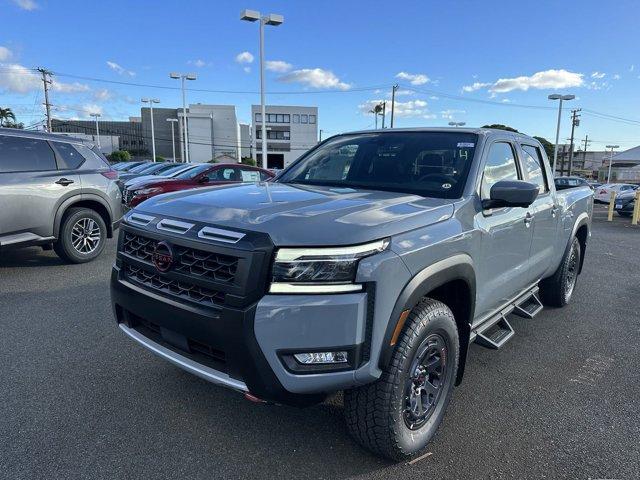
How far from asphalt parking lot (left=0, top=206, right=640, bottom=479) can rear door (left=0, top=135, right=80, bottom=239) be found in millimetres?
1907

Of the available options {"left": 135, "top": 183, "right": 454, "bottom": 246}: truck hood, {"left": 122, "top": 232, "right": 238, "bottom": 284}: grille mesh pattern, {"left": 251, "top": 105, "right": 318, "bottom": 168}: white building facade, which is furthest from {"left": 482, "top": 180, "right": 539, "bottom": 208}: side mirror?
{"left": 251, "top": 105, "right": 318, "bottom": 168}: white building facade

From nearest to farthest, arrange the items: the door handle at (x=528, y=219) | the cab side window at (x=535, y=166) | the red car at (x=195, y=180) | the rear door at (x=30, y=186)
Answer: the door handle at (x=528, y=219), the cab side window at (x=535, y=166), the rear door at (x=30, y=186), the red car at (x=195, y=180)

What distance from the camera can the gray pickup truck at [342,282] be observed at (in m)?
2.03

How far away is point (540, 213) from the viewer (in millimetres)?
3941

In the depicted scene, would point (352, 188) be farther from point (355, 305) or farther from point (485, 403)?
point (485, 403)

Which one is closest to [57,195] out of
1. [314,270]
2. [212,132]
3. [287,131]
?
[314,270]

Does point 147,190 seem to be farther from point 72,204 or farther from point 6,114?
point 6,114

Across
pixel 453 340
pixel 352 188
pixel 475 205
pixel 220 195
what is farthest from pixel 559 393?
pixel 220 195

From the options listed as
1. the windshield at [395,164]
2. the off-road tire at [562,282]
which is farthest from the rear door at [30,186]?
the off-road tire at [562,282]

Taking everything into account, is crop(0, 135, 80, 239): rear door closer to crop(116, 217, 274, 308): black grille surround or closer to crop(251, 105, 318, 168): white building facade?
crop(116, 217, 274, 308): black grille surround

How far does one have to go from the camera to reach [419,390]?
2.51 metres

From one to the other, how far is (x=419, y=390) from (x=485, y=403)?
2.98 ft

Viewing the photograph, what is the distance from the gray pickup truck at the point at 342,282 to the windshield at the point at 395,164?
2 centimetres

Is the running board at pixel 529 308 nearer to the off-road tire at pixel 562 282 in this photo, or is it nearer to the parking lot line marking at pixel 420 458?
the off-road tire at pixel 562 282
